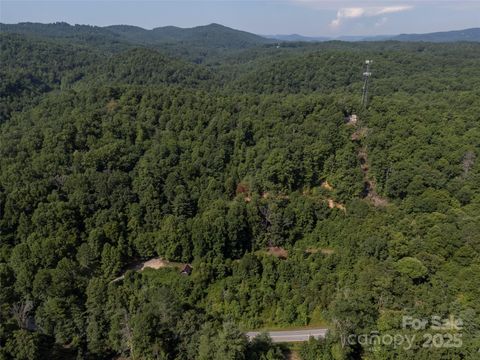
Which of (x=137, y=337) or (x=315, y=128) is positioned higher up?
(x=315, y=128)

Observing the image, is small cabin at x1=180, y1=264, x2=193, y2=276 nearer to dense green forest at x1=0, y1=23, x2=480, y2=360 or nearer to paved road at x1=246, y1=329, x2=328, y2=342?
dense green forest at x1=0, y1=23, x2=480, y2=360

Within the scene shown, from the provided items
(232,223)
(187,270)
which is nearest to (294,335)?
(187,270)

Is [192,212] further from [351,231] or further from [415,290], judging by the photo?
[415,290]

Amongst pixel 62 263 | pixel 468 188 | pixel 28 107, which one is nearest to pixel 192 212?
pixel 62 263

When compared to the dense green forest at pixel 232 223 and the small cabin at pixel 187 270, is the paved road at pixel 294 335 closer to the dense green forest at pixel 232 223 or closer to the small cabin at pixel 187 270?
the dense green forest at pixel 232 223

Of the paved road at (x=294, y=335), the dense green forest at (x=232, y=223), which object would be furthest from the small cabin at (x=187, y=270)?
the paved road at (x=294, y=335)

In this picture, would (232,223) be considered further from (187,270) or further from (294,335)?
(294,335)

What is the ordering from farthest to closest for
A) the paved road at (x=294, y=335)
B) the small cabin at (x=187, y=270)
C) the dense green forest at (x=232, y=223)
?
1. the small cabin at (x=187, y=270)
2. the paved road at (x=294, y=335)
3. the dense green forest at (x=232, y=223)
